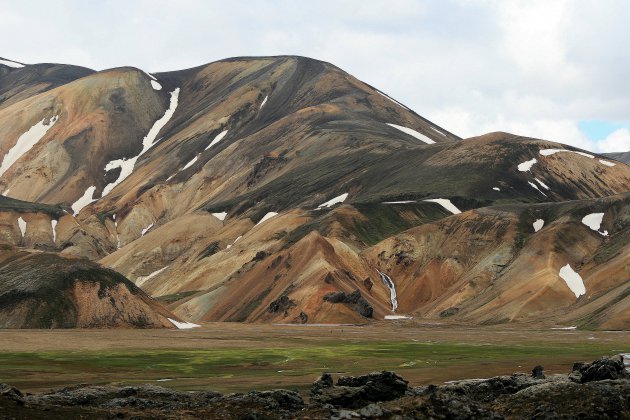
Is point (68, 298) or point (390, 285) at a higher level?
point (390, 285)

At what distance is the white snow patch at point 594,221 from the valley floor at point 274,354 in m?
42.3

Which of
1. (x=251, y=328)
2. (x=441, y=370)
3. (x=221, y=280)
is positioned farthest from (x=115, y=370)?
(x=221, y=280)

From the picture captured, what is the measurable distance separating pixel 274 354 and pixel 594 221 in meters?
95.8

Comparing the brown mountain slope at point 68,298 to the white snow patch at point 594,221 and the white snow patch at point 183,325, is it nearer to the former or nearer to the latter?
the white snow patch at point 183,325

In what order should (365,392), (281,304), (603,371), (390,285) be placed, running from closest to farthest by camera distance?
(603,371), (365,392), (281,304), (390,285)

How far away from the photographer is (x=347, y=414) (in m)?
37.1

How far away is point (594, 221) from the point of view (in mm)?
170500

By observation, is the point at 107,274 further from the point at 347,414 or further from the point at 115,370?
the point at 347,414

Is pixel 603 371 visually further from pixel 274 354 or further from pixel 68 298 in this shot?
pixel 68 298

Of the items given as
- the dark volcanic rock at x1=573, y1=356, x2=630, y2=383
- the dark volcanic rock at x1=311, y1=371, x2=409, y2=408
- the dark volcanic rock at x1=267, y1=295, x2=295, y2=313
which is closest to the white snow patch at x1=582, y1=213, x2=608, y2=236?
the dark volcanic rock at x1=267, y1=295, x2=295, y2=313

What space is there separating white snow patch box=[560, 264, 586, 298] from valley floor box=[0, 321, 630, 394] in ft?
59.9

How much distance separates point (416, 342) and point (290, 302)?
4947 centimetres

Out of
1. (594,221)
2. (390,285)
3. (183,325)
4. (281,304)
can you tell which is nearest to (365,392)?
(183,325)

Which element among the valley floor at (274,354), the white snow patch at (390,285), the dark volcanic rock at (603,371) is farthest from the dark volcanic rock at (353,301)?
the dark volcanic rock at (603,371)
